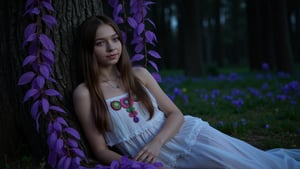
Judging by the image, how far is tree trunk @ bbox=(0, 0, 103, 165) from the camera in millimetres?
2527

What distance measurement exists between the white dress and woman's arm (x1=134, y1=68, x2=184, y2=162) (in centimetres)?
8

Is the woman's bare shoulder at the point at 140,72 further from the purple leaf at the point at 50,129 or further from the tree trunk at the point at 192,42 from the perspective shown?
the tree trunk at the point at 192,42

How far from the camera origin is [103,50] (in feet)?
8.27

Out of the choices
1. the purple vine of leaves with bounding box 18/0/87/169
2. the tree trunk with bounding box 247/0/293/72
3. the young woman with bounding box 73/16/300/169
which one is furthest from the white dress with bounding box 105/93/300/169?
the tree trunk with bounding box 247/0/293/72

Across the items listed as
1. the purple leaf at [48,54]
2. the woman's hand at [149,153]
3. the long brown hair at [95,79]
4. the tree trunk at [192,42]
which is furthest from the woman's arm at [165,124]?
the tree trunk at [192,42]

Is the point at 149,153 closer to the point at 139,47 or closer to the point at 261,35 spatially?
the point at 139,47

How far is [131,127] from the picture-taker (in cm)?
255

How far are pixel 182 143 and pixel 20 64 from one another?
1.44 metres

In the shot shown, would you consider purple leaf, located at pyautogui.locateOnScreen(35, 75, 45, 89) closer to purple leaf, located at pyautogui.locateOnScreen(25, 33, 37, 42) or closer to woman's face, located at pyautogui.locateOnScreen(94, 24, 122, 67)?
purple leaf, located at pyautogui.locateOnScreen(25, 33, 37, 42)

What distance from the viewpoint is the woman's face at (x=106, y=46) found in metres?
2.51

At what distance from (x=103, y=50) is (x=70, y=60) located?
0.31m

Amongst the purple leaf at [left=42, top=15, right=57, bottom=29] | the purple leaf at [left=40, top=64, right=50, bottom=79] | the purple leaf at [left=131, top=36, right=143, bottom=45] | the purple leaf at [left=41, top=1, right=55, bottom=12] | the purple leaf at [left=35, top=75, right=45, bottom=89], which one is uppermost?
the purple leaf at [left=41, top=1, right=55, bottom=12]

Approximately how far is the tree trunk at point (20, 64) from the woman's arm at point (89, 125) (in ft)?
0.41

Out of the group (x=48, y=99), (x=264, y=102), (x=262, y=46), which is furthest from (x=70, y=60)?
(x=262, y=46)
